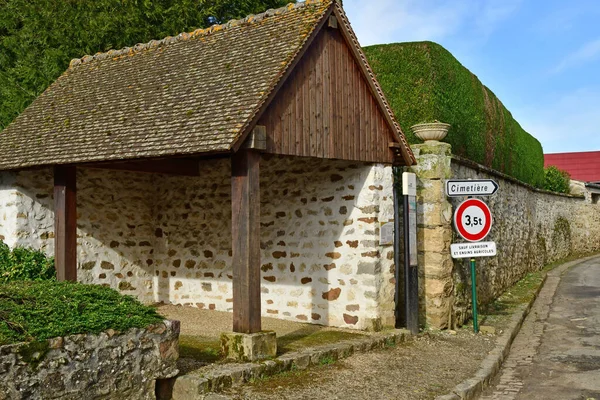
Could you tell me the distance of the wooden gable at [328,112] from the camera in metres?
6.79

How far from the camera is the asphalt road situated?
624 centimetres

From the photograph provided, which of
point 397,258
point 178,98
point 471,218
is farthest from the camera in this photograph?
point 397,258

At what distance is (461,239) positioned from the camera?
9.66 metres

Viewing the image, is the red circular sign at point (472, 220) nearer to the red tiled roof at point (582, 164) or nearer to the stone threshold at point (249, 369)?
the stone threshold at point (249, 369)

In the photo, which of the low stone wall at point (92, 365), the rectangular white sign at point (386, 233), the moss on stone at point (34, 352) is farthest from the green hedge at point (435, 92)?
the moss on stone at point (34, 352)

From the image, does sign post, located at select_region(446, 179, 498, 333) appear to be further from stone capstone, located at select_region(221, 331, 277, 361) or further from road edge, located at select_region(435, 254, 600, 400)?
stone capstone, located at select_region(221, 331, 277, 361)

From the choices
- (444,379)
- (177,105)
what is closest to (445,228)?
(444,379)

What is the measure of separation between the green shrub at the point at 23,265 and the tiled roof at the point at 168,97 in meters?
1.16

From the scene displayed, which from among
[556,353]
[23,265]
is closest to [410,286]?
[556,353]

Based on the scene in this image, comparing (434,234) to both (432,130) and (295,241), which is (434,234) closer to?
(432,130)

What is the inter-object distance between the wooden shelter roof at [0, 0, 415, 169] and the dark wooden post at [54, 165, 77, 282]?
0.94 feet

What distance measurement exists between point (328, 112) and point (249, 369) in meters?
3.24

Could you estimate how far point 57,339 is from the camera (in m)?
4.50

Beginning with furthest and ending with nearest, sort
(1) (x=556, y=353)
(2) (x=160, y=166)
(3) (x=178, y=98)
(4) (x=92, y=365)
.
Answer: (2) (x=160, y=166)
(1) (x=556, y=353)
(3) (x=178, y=98)
(4) (x=92, y=365)
